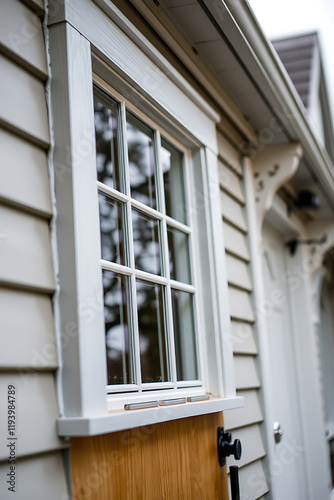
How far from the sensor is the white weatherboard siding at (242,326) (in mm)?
2498

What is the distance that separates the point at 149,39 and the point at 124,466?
4.58ft

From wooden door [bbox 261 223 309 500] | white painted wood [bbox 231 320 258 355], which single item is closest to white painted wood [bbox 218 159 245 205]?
white painted wood [bbox 231 320 258 355]

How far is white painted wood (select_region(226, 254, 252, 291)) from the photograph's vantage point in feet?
8.52

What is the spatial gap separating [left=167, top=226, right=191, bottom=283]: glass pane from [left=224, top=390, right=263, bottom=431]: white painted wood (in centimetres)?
59

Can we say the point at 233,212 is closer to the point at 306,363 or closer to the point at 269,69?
the point at 269,69

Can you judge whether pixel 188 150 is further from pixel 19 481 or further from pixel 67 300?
pixel 19 481

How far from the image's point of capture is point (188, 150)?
2.35 metres

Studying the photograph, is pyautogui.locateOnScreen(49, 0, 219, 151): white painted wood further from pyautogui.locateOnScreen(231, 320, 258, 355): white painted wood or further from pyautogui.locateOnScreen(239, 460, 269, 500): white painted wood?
pyautogui.locateOnScreen(239, 460, 269, 500): white painted wood

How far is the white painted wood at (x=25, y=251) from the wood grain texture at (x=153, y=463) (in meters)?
0.38

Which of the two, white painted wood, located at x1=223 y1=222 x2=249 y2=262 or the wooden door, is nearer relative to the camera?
white painted wood, located at x1=223 y1=222 x2=249 y2=262

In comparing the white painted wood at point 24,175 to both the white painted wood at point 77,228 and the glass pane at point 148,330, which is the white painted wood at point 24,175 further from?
the glass pane at point 148,330

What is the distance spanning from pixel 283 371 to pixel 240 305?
133 cm

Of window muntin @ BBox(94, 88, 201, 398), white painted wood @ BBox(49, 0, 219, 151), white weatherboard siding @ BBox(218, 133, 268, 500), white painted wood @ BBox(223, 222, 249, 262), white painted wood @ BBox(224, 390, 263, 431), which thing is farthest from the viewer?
white painted wood @ BBox(223, 222, 249, 262)

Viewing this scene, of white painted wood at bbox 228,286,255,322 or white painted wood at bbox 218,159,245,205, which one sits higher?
white painted wood at bbox 218,159,245,205
